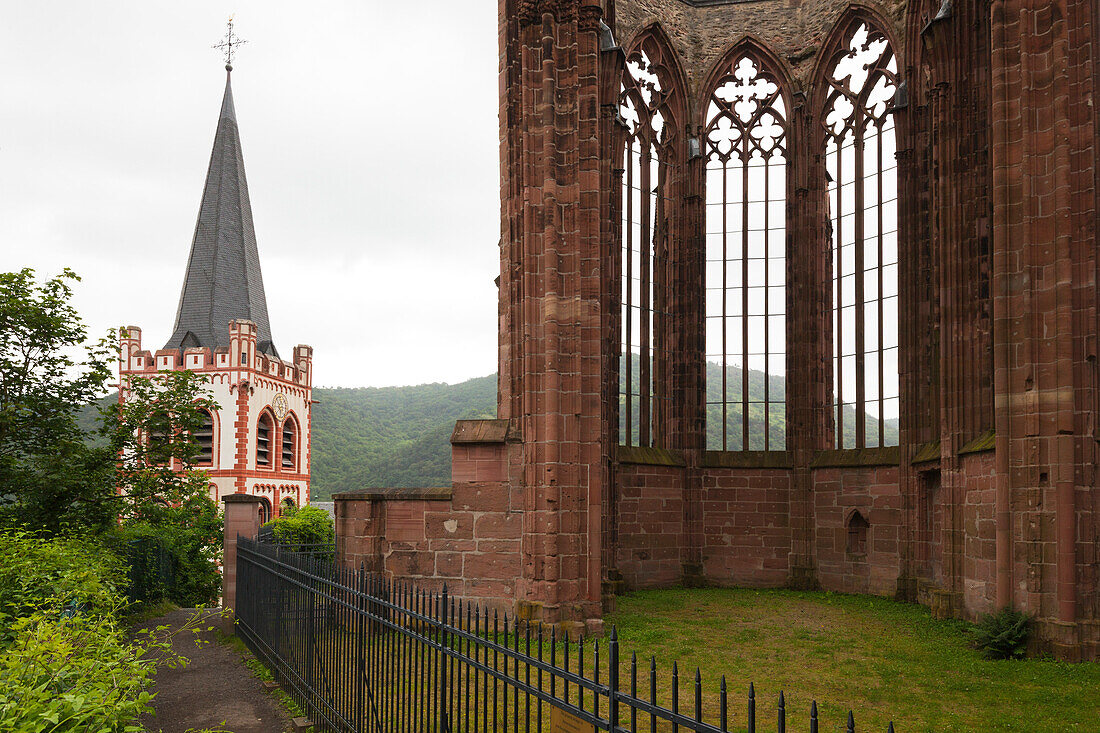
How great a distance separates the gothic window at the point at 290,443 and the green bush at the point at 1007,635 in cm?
4730

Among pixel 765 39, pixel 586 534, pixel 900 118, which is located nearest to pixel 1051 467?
pixel 586 534

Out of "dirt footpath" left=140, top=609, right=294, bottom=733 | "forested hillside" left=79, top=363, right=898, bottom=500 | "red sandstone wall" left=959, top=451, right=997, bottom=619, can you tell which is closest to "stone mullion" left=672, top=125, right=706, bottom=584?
"red sandstone wall" left=959, top=451, right=997, bottom=619

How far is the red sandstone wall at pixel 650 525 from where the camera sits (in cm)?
1723

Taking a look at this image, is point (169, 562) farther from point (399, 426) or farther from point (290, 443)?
point (399, 426)

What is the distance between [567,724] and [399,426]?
275 feet

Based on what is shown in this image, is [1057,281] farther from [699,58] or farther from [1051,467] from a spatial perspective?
[699,58]

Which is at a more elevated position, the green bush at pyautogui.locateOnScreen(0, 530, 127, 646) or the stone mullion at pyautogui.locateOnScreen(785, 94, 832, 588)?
the stone mullion at pyautogui.locateOnScreen(785, 94, 832, 588)

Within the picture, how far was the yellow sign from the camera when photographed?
3.64m

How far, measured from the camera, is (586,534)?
11344 millimetres

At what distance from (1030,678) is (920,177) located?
33.5 feet

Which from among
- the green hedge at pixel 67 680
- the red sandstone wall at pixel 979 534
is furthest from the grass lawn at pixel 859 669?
the green hedge at pixel 67 680

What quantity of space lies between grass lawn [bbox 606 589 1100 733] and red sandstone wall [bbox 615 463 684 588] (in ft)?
8.77

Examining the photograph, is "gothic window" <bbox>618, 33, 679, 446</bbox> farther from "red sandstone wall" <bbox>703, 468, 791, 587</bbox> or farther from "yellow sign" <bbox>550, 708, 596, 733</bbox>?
"yellow sign" <bbox>550, 708, 596, 733</bbox>

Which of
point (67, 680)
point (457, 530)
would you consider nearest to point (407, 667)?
point (67, 680)
